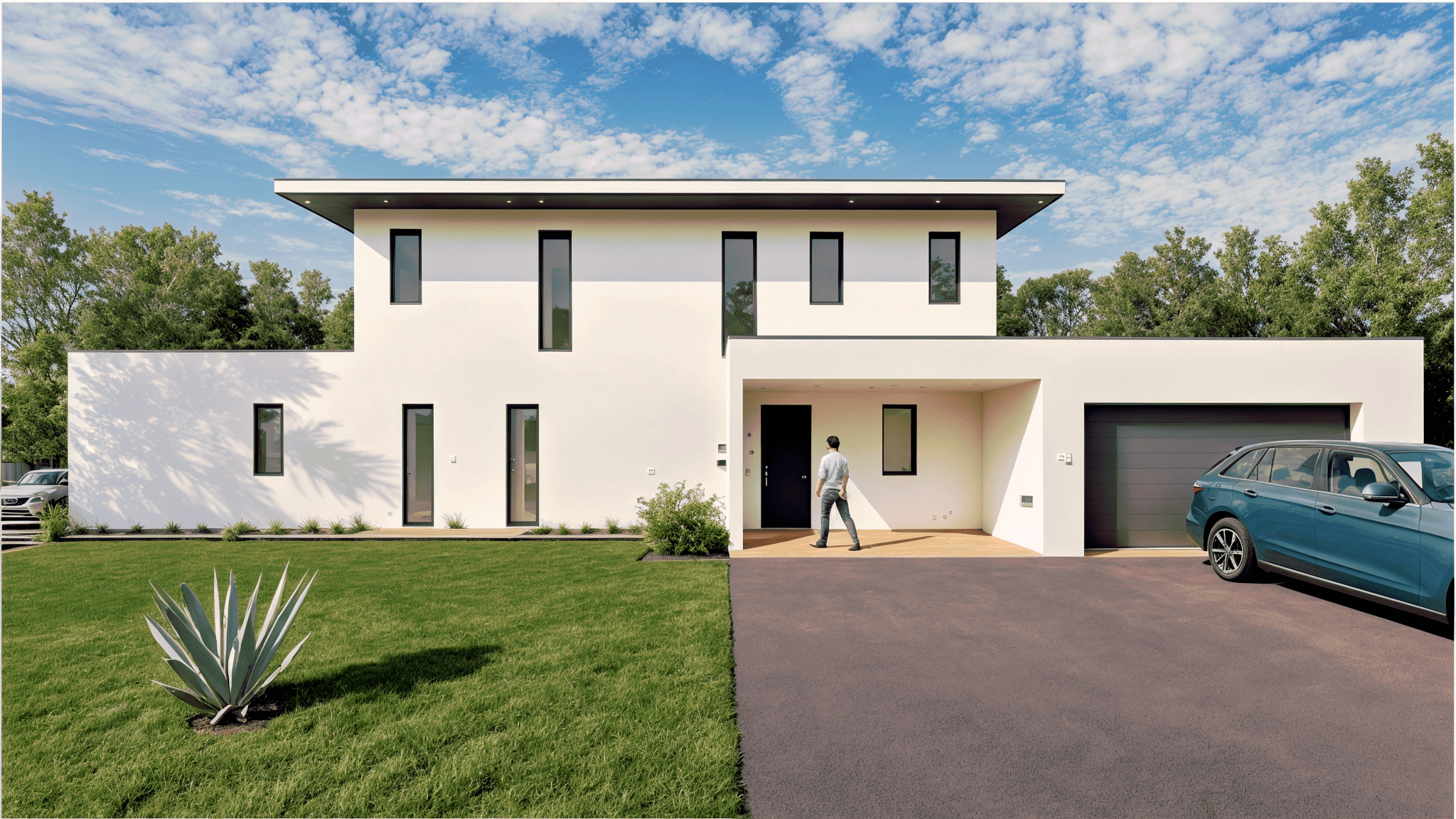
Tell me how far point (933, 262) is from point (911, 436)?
3.57 metres

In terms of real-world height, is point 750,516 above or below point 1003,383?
below

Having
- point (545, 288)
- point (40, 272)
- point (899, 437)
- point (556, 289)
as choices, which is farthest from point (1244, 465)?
point (40, 272)

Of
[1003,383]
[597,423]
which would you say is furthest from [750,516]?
[1003,383]

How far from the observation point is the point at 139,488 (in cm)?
1095

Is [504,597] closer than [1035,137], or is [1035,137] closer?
[504,597]

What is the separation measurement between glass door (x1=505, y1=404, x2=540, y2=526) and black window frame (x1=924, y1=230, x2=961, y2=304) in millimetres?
8157

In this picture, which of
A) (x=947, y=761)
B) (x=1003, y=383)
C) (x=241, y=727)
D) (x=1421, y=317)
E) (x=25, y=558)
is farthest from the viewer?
(x=1421, y=317)

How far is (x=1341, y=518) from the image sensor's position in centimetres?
555

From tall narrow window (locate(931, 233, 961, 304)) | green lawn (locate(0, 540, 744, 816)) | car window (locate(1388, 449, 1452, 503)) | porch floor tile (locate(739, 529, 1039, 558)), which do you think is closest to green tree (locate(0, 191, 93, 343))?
green lawn (locate(0, 540, 744, 816))

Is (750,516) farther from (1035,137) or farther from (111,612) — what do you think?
(1035,137)

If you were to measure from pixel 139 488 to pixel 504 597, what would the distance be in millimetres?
10084

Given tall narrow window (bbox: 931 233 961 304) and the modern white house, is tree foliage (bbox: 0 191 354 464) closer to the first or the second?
the modern white house

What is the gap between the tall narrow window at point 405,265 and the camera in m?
→ 11.4

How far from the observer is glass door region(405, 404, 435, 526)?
11180 millimetres
